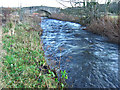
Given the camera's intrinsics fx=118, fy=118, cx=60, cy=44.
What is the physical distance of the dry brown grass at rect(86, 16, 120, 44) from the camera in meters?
7.59

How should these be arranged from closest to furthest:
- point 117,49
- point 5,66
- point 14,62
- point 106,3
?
point 5,66, point 14,62, point 117,49, point 106,3

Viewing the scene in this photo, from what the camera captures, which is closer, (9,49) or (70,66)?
(70,66)

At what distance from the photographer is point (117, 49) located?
7.00 metres

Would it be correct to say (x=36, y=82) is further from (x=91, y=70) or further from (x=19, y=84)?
(x=91, y=70)

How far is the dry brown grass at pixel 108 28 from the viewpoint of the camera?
7.59m

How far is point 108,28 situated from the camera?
8.66 metres

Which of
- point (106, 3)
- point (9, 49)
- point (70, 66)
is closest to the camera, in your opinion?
point (70, 66)

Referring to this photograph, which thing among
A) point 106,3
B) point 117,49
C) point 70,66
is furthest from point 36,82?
point 106,3

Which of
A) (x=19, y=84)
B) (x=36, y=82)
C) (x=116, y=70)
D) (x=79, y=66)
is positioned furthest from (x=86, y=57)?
(x=19, y=84)

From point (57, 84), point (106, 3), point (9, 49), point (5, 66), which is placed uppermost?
point (106, 3)

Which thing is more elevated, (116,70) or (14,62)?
(14,62)

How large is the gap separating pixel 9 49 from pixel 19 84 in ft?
8.64

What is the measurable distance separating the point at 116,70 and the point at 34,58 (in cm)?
342

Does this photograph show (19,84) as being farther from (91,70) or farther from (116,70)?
(116,70)
